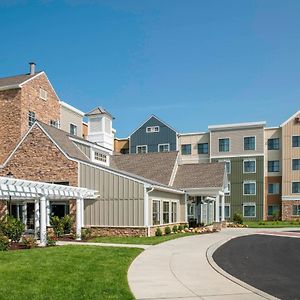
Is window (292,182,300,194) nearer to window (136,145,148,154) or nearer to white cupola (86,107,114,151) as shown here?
window (136,145,148,154)

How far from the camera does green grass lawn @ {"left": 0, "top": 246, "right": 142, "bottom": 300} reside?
9.24m

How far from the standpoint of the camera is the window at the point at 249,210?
5262 centimetres

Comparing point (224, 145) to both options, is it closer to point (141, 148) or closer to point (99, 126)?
point (141, 148)

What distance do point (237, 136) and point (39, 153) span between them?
31.1 meters

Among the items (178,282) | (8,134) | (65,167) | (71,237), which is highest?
(8,134)

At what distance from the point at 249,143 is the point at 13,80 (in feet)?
95.7

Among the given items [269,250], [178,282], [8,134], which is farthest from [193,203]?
[178,282]

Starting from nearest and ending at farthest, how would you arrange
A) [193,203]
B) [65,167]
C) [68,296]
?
A: 1. [68,296]
2. [65,167]
3. [193,203]

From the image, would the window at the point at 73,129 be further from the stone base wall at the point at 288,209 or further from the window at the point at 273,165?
the stone base wall at the point at 288,209

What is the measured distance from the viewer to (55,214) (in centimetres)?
2759

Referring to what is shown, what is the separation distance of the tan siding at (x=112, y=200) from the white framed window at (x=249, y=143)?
1182 inches

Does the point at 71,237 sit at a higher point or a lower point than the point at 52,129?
lower

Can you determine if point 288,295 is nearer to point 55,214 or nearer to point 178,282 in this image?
point 178,282

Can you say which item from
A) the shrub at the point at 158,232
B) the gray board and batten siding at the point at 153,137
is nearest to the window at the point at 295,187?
the gray board and batten siding at the point at 153,137
